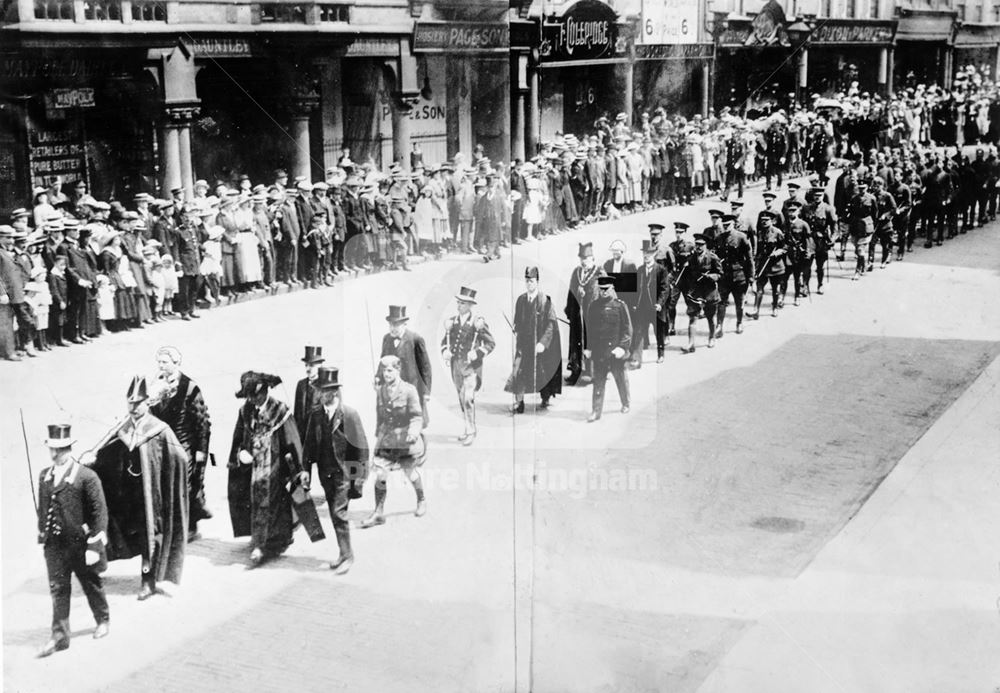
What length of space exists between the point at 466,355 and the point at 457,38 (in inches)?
106

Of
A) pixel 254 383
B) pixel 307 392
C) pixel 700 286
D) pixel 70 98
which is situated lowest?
pixel 307 392

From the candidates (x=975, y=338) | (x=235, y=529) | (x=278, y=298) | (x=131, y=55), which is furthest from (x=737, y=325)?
(x=131, y=55)

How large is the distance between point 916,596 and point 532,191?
4868 millimetres

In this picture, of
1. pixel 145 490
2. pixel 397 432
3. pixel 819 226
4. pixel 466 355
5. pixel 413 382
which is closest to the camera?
pixel 145 490

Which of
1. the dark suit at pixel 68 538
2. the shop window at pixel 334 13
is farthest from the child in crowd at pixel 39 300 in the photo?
the shop window at pixel 334 13

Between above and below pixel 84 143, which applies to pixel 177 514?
below

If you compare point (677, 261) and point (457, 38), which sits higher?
point (457, 38)

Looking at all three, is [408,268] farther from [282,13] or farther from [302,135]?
[282,13]

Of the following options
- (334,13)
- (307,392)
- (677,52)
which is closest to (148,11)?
(334,13)

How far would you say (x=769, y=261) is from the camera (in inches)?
427

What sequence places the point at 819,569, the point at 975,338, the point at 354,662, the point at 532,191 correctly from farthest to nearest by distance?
the point at 532,191 → the point at 975,338 → the point at 819,569 → the point at 354,662

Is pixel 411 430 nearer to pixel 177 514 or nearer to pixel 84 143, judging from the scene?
pixel 177 514

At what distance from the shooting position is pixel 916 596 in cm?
880

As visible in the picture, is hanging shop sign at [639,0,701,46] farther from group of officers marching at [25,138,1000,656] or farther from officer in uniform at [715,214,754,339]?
officer in uniform at [715,214,754,339]
